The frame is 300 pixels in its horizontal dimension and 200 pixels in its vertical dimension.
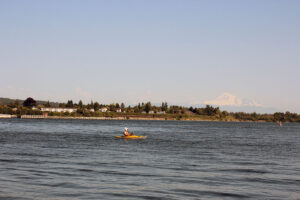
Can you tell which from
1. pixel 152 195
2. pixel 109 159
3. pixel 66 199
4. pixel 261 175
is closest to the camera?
pixel 66 199

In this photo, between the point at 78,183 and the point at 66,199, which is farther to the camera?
the point at 78,183

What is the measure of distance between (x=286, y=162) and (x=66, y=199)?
104 ft

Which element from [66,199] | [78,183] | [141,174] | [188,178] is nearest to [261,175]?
[188,178]

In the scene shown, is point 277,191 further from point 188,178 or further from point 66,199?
point 66,199

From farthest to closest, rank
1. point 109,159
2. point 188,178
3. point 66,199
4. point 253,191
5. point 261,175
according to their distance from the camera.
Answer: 1. point 109,159
2. point 261,175
3. point 188,178
4. point 253,191
5. point 66,199

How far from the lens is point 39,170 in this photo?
36.9 metres

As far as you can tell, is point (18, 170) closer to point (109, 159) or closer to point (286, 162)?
point (109, 159)

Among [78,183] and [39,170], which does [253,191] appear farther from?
[39,170]

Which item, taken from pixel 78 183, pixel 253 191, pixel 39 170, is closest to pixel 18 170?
pixel 39 170

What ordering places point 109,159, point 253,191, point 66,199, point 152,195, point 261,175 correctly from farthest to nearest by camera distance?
1. point 109,159
2. point 261,175
3. point 253,191
4. point 152,195
5. point 66,199

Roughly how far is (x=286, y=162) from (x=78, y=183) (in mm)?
28205

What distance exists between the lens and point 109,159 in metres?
47.2

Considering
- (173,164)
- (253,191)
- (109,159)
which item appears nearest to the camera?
(253,191)

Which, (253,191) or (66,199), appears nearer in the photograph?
(66,199)
